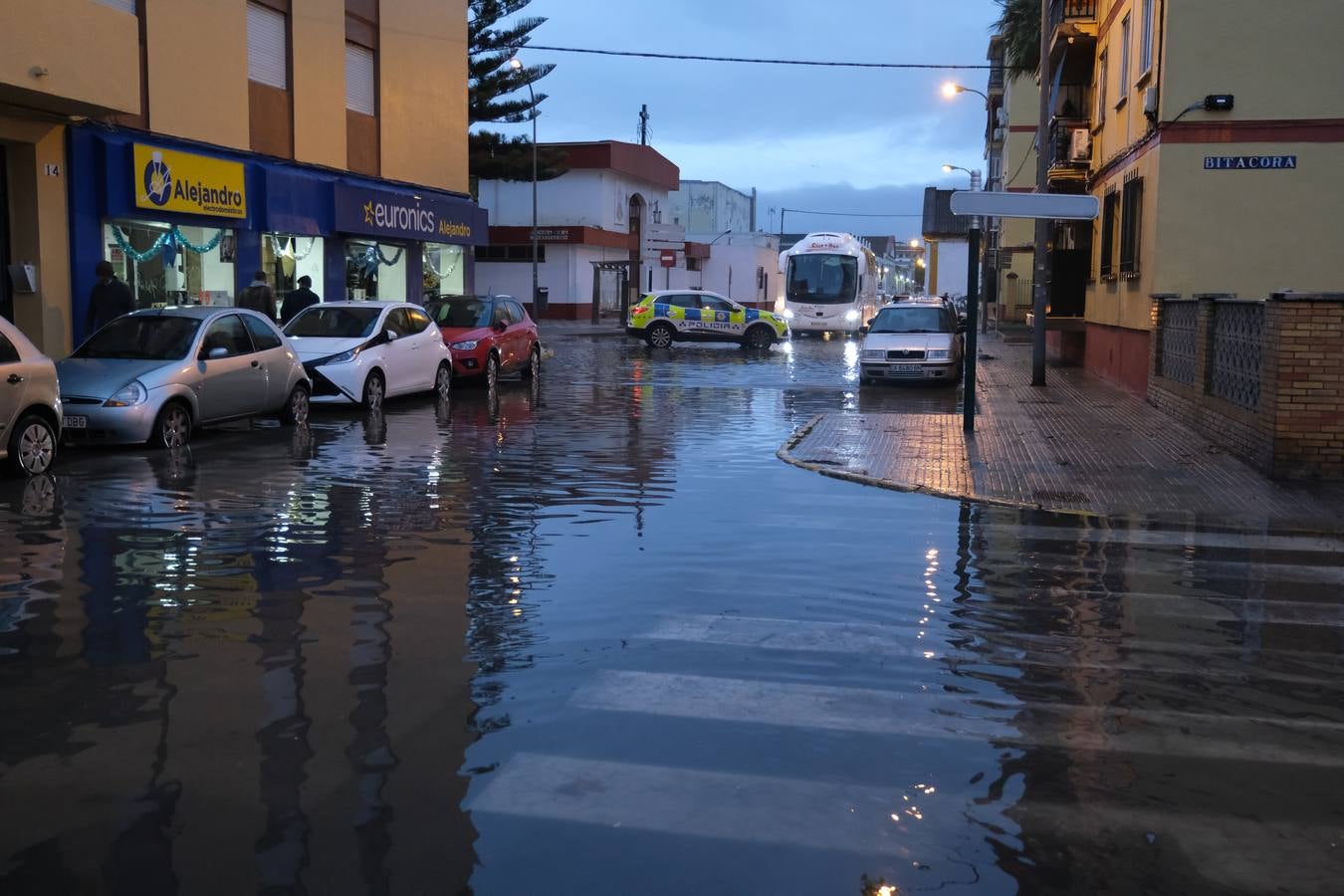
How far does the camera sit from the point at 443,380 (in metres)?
21.7

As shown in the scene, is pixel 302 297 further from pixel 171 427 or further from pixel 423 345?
pixel 171 427

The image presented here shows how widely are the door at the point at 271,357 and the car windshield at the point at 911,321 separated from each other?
42.3 feet

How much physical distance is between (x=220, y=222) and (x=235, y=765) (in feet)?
67.7

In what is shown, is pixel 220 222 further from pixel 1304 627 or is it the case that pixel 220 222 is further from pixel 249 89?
pixel 1304 627

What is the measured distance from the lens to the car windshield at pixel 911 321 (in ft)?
85.2

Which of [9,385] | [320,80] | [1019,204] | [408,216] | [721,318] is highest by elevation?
[320,80]

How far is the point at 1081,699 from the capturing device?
Answer: 5.88 m

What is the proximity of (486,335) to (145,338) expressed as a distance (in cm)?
920

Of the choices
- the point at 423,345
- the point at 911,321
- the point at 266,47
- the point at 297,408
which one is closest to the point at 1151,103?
the point at 911,321

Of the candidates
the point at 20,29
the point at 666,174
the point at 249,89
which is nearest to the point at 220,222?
the point at 249,89

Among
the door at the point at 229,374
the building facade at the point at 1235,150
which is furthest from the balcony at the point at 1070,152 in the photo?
the door at the point at 229,374

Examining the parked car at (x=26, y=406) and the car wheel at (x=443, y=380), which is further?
the car wheel at (x=443, y=380)

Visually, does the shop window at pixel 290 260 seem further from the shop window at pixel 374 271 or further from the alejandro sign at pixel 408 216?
the shop window at pixel 374 271

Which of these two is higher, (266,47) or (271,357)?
(266,47)
